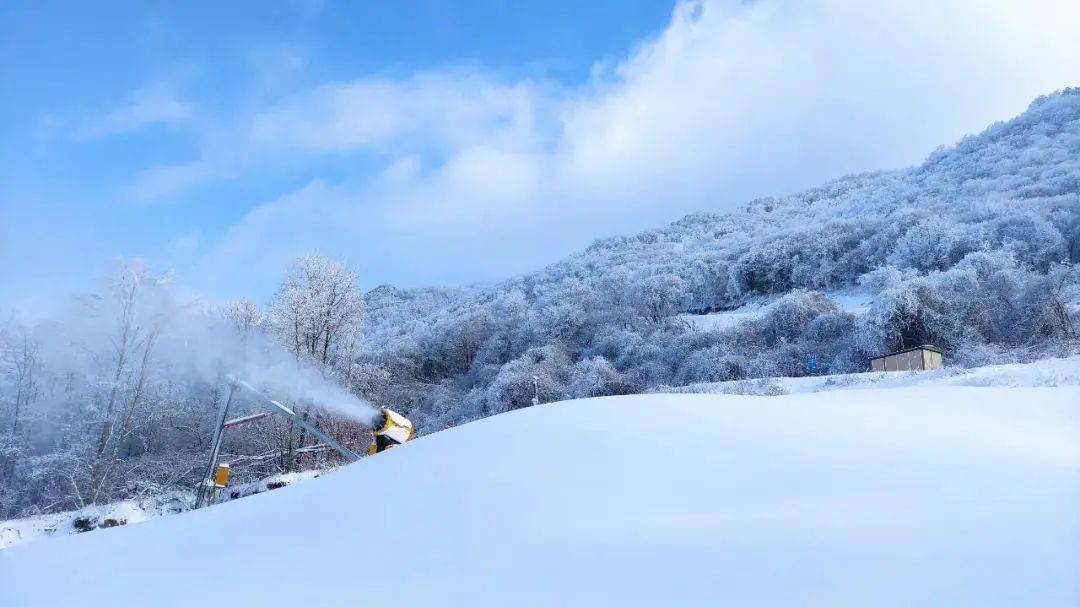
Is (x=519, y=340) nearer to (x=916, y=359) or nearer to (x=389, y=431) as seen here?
(x=916, y=359)

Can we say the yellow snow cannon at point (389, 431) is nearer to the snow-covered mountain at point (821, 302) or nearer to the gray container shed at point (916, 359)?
the gray container shed at point (916, 359)

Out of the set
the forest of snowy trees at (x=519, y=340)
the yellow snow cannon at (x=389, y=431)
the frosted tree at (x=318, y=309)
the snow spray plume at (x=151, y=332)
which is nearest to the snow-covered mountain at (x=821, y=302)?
the forest of snowy trees at (x=519, y=340)

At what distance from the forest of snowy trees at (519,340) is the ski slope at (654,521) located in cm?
981

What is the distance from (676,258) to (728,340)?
1994 cm

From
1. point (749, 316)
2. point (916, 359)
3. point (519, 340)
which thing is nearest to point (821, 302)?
point (749, 316)

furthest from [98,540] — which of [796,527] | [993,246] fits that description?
[993,246]

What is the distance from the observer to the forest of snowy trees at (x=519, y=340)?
51.9 feet

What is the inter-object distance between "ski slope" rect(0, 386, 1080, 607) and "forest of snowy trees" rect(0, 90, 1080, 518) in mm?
9813

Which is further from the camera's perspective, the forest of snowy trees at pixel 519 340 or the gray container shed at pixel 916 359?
the forest of snowy trees at pixel 519 340

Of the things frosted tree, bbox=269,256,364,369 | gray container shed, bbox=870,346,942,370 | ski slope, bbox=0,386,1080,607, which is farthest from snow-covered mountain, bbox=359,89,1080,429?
ski slope, bbox=0,386,1080,607

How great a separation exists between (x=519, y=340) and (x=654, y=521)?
25959 mm

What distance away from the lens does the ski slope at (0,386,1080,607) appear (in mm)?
1676

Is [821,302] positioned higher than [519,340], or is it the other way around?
[821,302]

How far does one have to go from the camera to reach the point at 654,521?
85.5 inches
